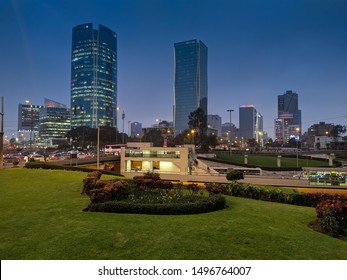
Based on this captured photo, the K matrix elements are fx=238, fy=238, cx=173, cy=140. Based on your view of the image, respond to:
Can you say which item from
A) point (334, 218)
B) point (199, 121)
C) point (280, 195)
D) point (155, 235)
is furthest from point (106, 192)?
point (199, 121)

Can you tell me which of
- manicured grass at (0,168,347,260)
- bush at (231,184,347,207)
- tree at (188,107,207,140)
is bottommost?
bush at (231,184,347,207)

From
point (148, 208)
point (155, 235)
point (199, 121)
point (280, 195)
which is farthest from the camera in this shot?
point (199, 121)

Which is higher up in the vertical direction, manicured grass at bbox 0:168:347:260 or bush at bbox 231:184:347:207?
manicured grass at bbox 0:168:347:260

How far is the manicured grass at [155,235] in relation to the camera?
6.70 metres

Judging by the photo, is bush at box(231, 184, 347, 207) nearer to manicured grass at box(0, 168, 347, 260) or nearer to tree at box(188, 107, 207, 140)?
manicured grass at box(0, 168, 347, 260)

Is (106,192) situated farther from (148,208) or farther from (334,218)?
(334,218)

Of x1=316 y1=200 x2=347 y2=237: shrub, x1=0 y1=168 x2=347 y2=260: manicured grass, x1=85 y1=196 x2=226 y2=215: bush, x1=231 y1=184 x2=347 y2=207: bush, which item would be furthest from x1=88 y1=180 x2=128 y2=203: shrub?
x1=231 y1=184 x2=347 y2=207: bush

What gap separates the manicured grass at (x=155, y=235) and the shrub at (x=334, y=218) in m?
0.73

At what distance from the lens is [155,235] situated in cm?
791

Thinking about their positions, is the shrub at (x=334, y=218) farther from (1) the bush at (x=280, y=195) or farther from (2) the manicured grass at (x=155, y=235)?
(1) the bush at (x=280, y=195)

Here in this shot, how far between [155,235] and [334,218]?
7.14 metres

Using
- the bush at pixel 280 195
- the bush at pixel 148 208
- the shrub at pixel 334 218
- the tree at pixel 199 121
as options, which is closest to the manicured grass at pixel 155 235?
the bush at pixel 148 208

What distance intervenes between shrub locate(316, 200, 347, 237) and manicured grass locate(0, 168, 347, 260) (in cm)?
73

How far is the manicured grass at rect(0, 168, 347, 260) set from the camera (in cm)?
670
